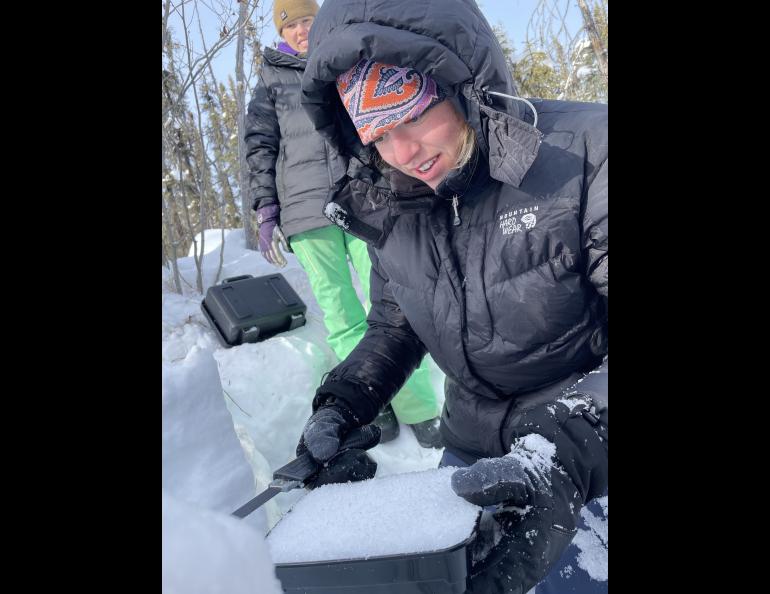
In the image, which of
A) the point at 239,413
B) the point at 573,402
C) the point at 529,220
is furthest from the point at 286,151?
the point at 573,402

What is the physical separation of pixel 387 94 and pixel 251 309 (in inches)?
78.4

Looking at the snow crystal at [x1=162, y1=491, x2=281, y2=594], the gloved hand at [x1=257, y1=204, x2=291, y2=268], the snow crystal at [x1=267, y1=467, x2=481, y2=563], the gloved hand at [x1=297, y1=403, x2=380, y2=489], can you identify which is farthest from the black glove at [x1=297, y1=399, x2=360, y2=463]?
the gloved hand at [x1=257, y1=204, x2=291, y2=268]

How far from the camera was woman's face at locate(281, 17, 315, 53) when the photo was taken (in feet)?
8.49

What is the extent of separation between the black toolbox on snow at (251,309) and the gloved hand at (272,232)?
0.35 meters

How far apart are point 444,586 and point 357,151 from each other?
3.64 feet

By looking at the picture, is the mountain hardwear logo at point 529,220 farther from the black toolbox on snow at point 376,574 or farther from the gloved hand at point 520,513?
the black toolbox on snow at point 376,574

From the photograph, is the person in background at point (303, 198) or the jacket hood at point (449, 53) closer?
the jacket hood at point (449, 53)

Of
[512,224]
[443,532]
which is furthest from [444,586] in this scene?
[512,224]

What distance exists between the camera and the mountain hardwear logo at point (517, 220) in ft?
4.09

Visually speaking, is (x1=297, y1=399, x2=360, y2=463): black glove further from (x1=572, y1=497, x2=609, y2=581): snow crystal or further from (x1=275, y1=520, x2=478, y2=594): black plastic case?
(x1=572, y1=497, x2=609, y2=581): snow crystal

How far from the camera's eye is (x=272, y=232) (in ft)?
9.08

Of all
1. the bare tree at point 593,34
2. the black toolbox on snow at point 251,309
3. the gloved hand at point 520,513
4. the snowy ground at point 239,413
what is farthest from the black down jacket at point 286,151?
the bare tree at point 593,34
